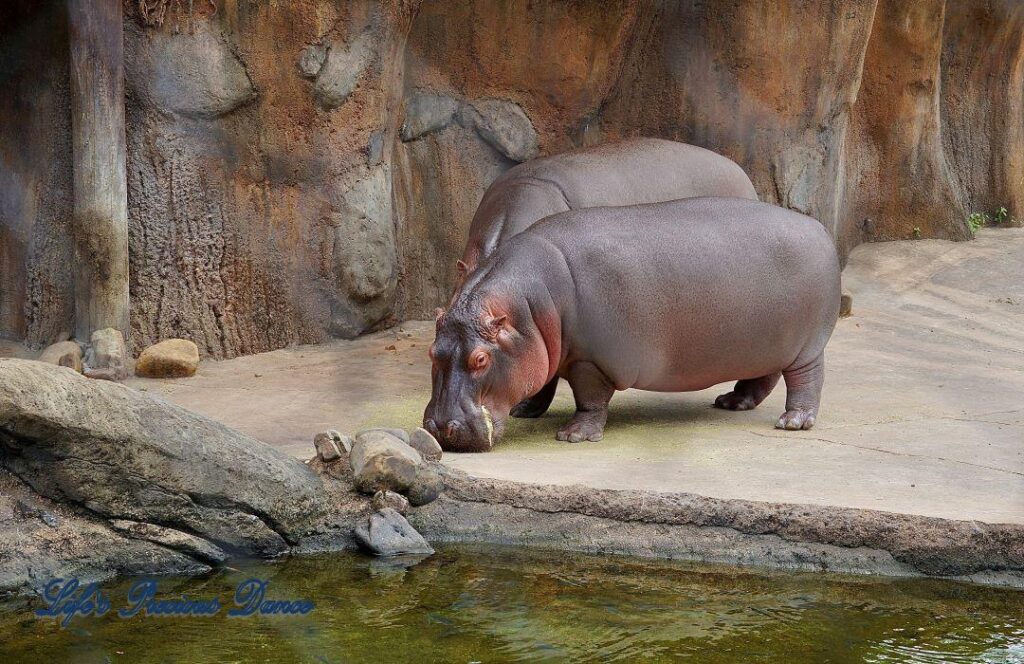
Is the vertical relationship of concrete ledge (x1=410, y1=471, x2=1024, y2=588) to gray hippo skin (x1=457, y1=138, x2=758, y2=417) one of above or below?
below

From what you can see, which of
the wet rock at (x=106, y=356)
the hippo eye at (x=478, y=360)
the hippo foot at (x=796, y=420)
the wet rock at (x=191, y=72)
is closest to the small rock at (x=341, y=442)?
the hippo eye at (x=478, y=360)

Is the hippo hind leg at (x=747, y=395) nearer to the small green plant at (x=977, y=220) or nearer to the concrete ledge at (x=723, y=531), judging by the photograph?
the concrete ledge at (x=723, y=531)

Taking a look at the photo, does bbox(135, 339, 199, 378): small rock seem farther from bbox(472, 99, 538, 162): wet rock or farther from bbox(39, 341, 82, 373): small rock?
bbox(472, 99, 538, 162): wet rock

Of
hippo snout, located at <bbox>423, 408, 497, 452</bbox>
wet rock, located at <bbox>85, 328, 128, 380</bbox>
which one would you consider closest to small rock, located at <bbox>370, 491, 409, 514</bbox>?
hippo snout, located at <bbox>423, 408, 497, 452</bbox>

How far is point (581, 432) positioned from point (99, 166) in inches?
115

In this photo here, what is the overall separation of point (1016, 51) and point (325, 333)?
6751 millimetres

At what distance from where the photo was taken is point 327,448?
490 centimetres

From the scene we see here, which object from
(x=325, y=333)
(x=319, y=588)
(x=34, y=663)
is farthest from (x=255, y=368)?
(x=34, y=663)

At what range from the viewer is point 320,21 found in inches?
300

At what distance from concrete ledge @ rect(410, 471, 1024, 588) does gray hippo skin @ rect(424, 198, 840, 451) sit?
2.58 ft

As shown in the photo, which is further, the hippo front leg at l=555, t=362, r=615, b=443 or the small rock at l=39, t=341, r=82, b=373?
the small rock at l=39, t=341, r=82, b=373

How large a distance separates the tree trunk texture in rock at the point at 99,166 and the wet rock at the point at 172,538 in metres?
2.96

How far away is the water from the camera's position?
12.4 ft

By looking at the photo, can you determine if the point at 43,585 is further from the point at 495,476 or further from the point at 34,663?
the point at 495,476
